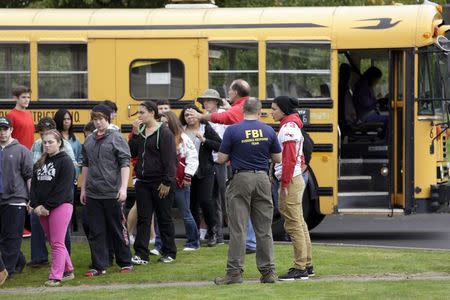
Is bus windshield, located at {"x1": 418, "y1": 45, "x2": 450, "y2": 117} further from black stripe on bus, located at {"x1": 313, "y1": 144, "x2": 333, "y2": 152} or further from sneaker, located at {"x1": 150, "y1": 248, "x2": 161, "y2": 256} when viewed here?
sneaker, located at {"x1": 150, "y1": 248, "x2": 161, "y2": 256}

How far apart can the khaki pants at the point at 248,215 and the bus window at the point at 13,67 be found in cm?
539

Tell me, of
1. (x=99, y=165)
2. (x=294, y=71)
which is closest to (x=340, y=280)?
(x=99, y=165)

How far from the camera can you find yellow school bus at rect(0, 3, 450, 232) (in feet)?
50.8

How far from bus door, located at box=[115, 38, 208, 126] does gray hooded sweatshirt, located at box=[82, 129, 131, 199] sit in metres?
3.54

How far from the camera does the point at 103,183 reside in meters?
12.3

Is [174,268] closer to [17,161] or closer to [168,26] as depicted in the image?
[17,161]

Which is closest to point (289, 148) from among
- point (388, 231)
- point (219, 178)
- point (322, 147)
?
point (219, 178)

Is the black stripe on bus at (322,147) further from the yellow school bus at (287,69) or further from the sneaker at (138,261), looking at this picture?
the sneaker at (138,261)

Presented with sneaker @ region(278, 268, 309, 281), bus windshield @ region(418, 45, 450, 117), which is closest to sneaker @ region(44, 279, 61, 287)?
sneaker @ region(278, 268, 309, 281)

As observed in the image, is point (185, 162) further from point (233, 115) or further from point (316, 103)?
point (316, 103)

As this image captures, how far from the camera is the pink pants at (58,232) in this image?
39.2ft

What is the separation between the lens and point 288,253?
13.7 metres

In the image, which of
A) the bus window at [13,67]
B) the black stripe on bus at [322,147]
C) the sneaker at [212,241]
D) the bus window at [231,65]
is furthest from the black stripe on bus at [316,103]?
the bus window at [13,67]

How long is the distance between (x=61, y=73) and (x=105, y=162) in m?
4.09
